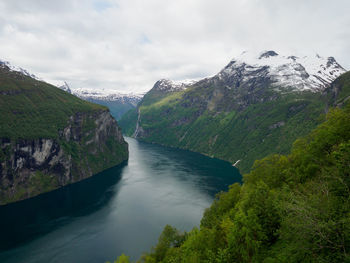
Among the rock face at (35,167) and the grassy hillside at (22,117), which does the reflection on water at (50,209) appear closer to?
the rock face at (35,167)

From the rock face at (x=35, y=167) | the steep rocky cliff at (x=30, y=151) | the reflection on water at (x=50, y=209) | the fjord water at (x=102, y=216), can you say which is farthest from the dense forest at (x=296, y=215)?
the steep rocky cliff at (x=30, y=151)

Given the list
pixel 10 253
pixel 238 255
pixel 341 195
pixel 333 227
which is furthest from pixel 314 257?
pixel 10 253

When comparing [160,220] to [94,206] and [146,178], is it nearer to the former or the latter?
[94,206]

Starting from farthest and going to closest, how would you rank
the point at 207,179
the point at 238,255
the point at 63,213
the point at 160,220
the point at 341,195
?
1. the point at 207,179
2. the point at 63,213
3. the point at 160,220
4. the point at 238,255
5. the point at 341,195

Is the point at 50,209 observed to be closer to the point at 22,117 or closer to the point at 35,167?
the point at 35,167

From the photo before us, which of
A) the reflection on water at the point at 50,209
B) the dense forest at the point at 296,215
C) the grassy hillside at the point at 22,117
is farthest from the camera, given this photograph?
the grassy hillside at the point at 22,117

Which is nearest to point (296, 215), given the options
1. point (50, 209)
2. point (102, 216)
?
point (102, 216)
